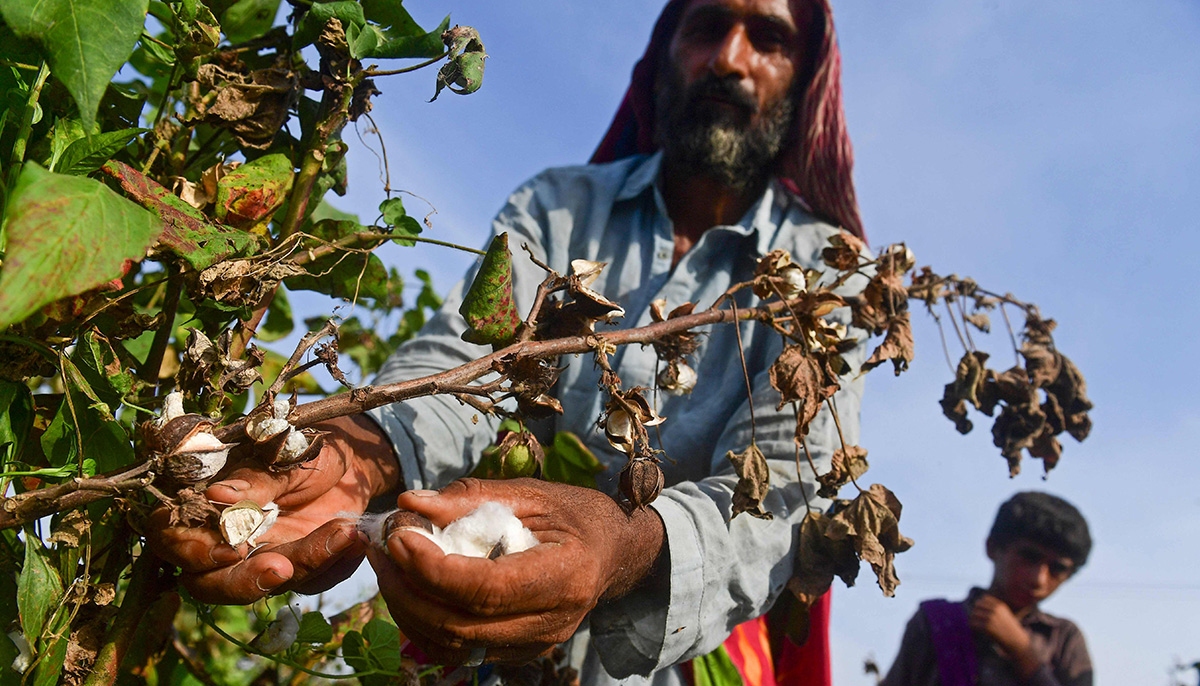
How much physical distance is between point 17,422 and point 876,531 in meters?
0.92

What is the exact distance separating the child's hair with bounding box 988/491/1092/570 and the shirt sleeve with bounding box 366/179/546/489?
411 cm

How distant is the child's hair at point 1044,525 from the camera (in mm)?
4602

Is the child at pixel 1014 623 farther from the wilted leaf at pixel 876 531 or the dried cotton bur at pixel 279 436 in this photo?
the dried cotton bur at pixel 279 436

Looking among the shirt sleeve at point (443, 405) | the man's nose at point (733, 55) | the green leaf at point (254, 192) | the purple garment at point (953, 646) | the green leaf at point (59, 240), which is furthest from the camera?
the purple garment at point (953, 646)

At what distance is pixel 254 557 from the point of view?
69 cm

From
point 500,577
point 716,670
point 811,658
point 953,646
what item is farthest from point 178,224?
point 953,646

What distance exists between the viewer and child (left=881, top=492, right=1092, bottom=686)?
3721 millimetres

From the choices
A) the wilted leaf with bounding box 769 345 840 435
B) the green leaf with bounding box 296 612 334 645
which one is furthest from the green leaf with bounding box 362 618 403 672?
the wilted leaf with bounding box 769 345 840 435

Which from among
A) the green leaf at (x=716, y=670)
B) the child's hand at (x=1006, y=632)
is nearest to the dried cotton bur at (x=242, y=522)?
the green leaf at (x=716, y=670)

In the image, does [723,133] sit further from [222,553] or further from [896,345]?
[222,553]

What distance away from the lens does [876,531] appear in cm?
101

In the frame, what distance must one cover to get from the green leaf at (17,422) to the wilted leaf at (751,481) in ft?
2.30

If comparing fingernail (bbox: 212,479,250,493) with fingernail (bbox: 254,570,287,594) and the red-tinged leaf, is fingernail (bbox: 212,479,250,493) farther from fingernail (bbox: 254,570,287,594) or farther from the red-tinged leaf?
the red-tinged leaf

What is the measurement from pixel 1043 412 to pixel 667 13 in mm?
1351
